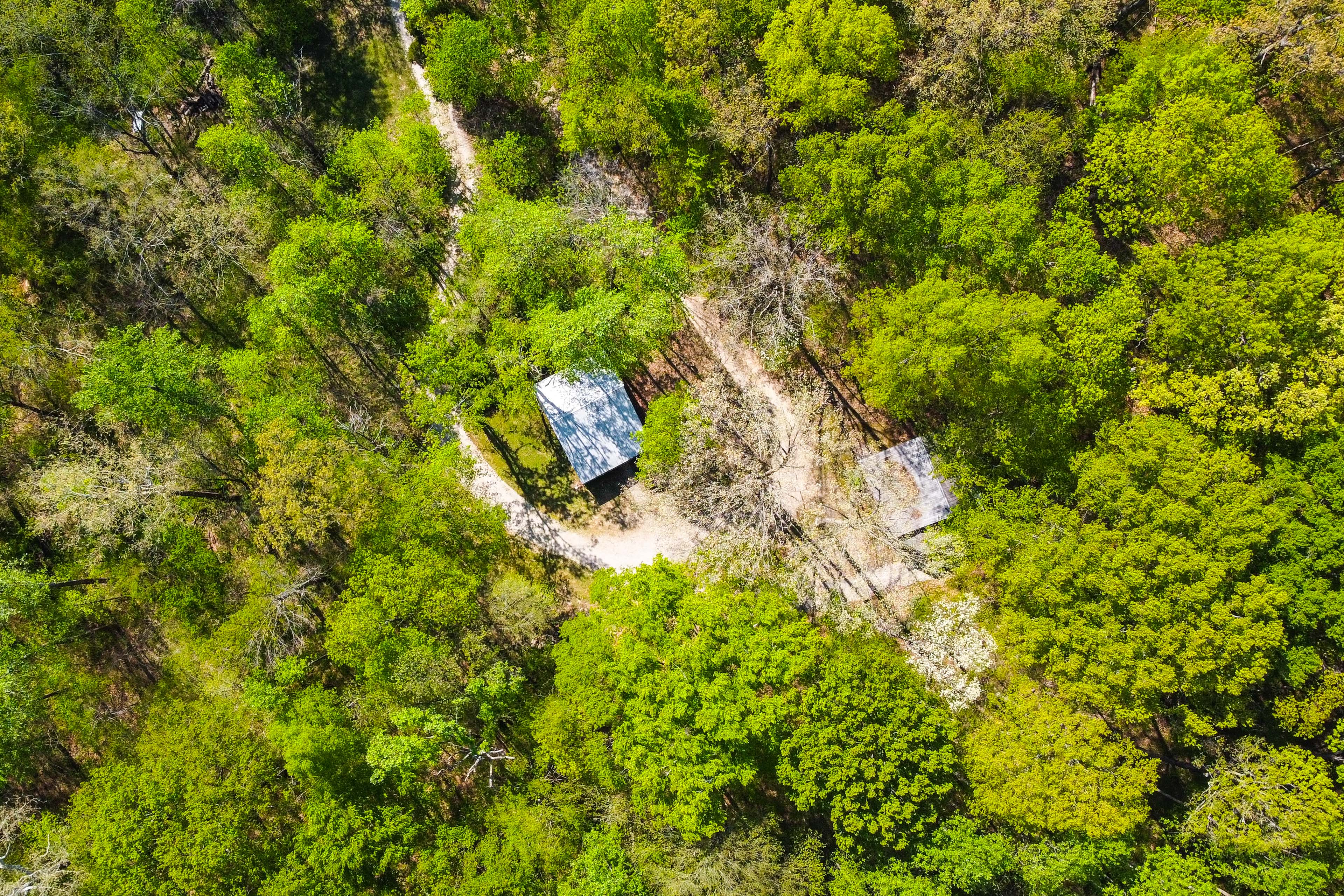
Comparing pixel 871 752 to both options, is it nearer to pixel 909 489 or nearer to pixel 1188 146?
pixel 909 489

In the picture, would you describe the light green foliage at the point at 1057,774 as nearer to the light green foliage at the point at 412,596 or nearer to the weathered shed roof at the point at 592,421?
the weathered shed roof at the point at 592,421

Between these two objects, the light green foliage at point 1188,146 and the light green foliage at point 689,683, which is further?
the light green foliage at point 1188,146

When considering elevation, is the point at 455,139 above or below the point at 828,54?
above

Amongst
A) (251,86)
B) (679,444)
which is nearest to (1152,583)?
(679,444)

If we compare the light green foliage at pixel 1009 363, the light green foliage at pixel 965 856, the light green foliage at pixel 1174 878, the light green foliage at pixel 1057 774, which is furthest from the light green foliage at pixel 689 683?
the light green foliage at pixel 1174 878

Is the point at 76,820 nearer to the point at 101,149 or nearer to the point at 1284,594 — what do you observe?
the point at 101,149

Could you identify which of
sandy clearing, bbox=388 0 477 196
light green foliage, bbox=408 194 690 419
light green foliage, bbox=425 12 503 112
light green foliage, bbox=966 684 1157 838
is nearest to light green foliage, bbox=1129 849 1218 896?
light green foliage, bbox=966 684 1157 838

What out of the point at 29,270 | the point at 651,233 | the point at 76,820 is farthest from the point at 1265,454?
the point at 29,270
